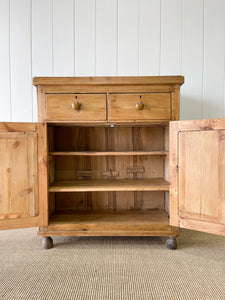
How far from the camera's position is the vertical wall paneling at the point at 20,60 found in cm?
161

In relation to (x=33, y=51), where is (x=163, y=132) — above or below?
below

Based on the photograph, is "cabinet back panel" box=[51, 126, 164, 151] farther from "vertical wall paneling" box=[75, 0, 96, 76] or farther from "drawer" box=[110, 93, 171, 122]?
"vertical wall paneling" box=[75, 0, 96, 76]

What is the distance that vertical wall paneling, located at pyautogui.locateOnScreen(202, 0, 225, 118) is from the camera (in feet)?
5.21

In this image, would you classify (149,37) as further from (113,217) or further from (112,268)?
(112,268)

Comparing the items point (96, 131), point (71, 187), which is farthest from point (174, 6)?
point (71, 187)

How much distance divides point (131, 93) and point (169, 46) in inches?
27.4

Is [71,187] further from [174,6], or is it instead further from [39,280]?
[174,6]

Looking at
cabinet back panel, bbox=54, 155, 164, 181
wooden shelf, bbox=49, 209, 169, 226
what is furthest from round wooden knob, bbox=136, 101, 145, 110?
wooden shelf, bbox=49, 209, 169, 226

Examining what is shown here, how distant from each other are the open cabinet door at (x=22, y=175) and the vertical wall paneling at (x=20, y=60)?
21.2 inches

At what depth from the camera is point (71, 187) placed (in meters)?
1.28

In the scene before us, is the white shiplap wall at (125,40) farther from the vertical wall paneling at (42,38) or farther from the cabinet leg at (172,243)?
the cabinet leg at (172,243)

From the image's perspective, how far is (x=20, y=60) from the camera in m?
1.64

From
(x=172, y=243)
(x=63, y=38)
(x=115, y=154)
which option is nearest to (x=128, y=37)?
(x=63, y=38)

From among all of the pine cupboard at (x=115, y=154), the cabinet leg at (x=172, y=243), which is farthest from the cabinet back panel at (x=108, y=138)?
the cabinet leg at (x=172, y=243)
